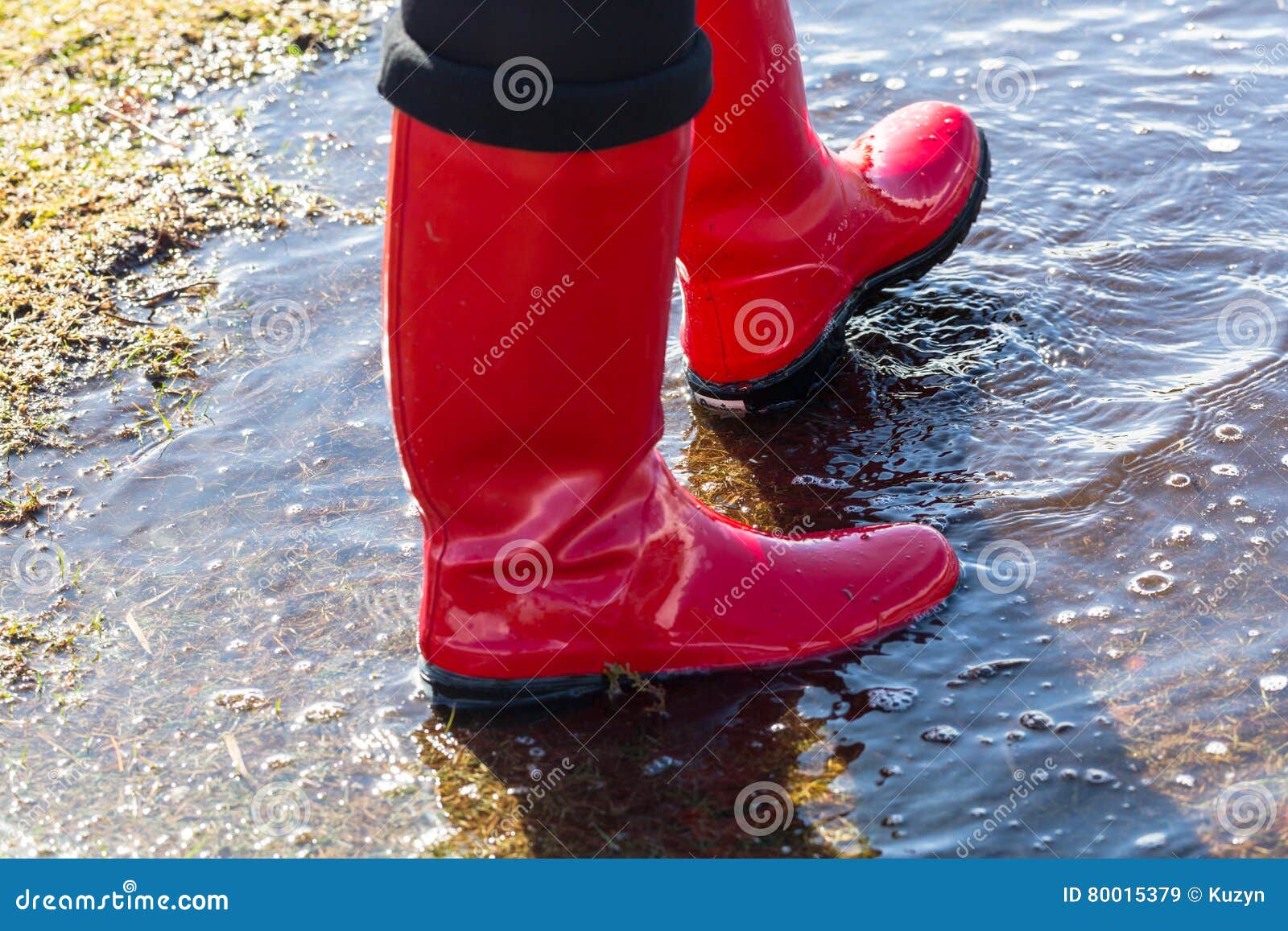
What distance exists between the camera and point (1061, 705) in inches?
72.9

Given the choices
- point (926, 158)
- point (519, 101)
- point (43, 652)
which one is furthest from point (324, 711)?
point (926, 158)

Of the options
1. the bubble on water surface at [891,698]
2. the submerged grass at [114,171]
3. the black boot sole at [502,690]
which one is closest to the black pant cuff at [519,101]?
the black boot sole at [502,690]

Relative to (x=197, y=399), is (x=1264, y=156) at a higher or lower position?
higher

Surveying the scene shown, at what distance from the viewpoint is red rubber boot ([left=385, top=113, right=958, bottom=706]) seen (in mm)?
1561

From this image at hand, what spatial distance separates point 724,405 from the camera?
100 inches

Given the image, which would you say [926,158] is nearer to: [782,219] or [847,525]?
[782,219]

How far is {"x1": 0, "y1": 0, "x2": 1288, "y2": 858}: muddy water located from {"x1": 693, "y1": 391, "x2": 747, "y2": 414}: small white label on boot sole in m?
0.03

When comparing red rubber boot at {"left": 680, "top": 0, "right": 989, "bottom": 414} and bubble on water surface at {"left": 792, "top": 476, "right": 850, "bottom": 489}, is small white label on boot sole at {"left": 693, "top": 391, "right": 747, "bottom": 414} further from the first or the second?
bubble on water surface at {"left": 792, "top": 476, "right": 850, "bottom": 489}

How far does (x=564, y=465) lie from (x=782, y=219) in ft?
3.04

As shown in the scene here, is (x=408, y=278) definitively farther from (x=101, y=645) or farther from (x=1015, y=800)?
(x=1015, y=800)

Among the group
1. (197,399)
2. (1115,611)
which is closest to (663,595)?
(1115,611)

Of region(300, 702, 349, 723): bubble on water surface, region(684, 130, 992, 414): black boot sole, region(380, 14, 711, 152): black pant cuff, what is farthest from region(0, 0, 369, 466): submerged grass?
region(380, 14, 711, 152): black pant cuff

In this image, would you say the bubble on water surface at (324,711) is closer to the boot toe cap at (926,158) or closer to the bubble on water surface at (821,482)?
the bubble on water surface at (821,482)

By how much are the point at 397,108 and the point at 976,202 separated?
163 cm
